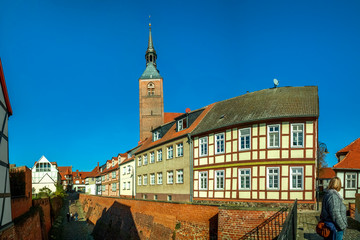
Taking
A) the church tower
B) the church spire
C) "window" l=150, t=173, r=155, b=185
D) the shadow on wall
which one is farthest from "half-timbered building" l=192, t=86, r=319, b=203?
the church spire

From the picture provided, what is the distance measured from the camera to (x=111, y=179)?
46094mm

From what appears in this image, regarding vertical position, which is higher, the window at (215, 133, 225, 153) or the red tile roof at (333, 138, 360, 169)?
the window at (215, 133, 225, 153)

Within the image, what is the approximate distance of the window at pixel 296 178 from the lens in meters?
16.4

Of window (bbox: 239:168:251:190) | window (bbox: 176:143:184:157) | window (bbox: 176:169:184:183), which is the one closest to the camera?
window (bbox: 239:168:251:190)

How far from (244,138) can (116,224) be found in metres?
13.6

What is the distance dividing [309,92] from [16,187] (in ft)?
62.1

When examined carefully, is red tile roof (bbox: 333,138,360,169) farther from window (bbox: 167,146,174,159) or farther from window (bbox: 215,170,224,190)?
window (bbox: 167,146,174,159)

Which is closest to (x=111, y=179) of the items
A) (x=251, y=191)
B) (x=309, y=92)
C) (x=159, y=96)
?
(x=159, y=96)

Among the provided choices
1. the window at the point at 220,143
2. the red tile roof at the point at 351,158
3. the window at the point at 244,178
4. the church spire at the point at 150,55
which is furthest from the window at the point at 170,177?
the church spire at the point at 150,55

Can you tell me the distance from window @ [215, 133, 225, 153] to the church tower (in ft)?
110

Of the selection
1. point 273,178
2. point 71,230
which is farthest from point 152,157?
point 273,178

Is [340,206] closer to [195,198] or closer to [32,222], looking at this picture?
[32,222]

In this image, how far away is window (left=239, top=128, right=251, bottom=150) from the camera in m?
18.3

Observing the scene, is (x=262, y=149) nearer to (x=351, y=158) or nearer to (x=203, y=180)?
(x=203, y=180)
